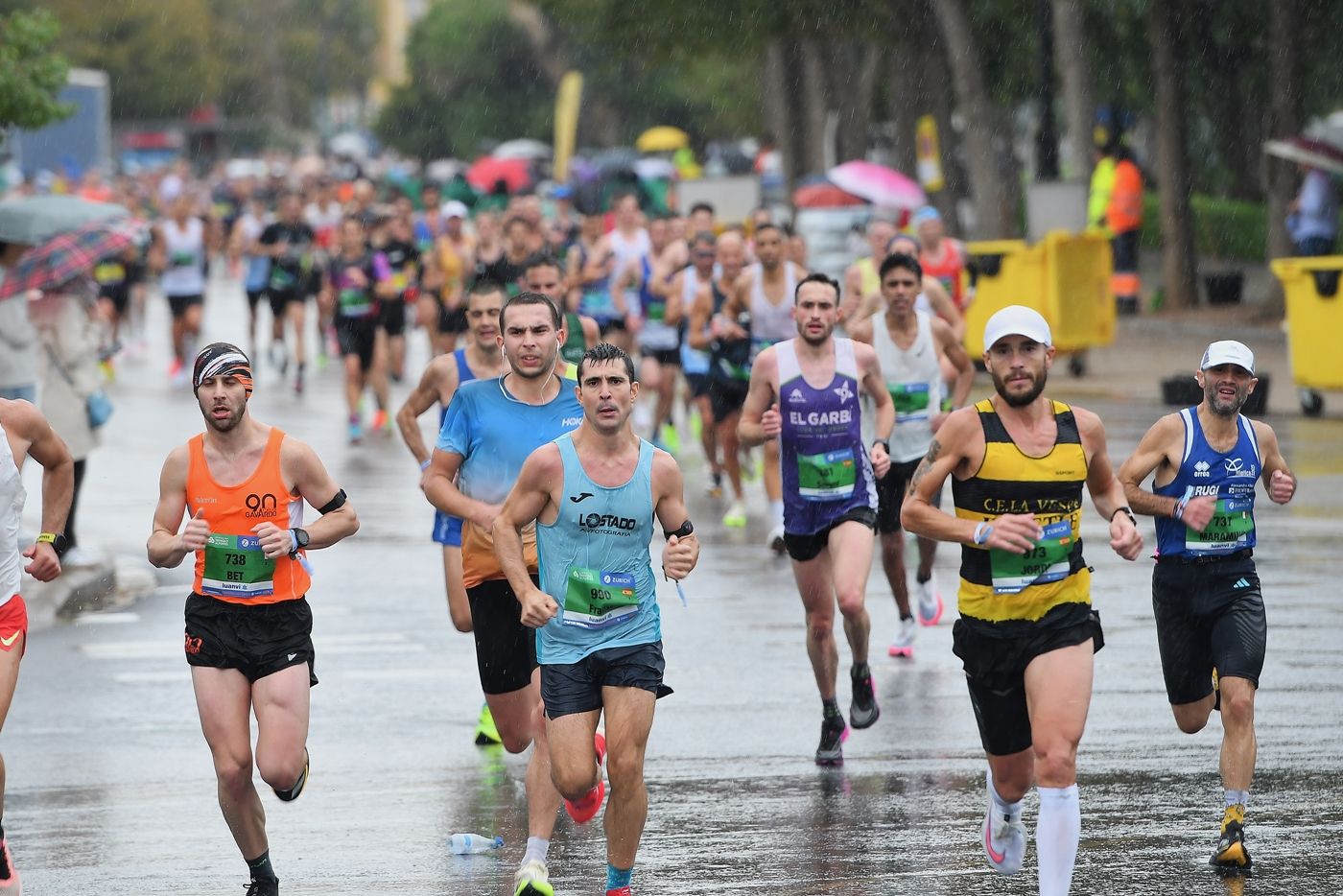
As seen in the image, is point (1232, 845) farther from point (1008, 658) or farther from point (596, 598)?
point (596, 598)

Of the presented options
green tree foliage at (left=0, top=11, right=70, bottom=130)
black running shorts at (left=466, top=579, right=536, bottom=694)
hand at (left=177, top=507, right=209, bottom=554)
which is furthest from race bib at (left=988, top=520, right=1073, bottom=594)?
green tree foliage at (left=0, top=11, right=70, bottom=130)

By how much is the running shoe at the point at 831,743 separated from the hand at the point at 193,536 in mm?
3142

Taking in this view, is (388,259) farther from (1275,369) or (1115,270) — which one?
(1115,270)

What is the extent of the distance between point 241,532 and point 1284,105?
22.2m

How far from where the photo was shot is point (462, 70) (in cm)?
8406

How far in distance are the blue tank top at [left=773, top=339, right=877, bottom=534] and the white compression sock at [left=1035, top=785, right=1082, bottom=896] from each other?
310 centimetres

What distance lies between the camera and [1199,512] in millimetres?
7727

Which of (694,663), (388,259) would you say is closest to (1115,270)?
(388,259)

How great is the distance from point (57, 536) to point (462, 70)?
77.8 meters

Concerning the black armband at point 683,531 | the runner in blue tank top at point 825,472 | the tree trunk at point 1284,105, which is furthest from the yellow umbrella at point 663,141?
the black armband at point 683,531

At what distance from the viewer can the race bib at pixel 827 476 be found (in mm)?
9750

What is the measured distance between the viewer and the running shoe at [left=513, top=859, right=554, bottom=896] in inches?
278

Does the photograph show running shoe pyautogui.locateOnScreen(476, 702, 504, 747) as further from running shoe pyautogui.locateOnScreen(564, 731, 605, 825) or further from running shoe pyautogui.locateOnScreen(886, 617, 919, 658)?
running shoe pyautogui.locateOnScreen(886, 617, 919, 658)

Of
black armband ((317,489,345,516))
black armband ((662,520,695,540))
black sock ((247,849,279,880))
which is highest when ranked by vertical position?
black armband ((317,489,345,516))
